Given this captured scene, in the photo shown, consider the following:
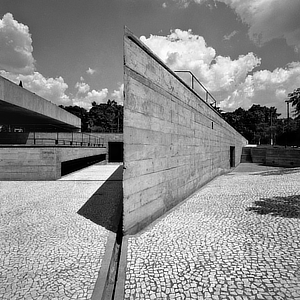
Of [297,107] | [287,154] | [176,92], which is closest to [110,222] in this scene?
[176,92]

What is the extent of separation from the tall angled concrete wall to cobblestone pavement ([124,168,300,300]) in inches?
24.0

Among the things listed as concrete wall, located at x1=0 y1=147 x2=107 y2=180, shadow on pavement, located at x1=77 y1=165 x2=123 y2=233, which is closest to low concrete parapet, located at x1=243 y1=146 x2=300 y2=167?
shadow on pavement, located at x1=77 y1=165 x2=123 y2=233

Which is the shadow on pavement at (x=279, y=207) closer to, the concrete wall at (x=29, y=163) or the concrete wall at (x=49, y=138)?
the concrete wall at (x=29, y=163)

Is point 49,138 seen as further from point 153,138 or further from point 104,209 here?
point 153,138

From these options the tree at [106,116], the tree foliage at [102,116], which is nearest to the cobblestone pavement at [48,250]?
the tree foliage at [102,116]

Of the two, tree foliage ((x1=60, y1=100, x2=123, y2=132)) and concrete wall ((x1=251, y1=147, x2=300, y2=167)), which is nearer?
concrete wall ((x1=251, y1=147, x2=300, y2=167))

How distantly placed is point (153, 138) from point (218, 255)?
296 centimetres

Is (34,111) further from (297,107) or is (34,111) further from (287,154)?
(287,154)

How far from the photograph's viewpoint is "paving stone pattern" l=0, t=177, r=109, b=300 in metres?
2.94

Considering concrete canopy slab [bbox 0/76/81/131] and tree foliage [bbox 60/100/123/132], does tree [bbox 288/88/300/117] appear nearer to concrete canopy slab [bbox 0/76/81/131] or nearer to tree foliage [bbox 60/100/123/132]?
concrete canopy slab [bbox 0/76/81/131]

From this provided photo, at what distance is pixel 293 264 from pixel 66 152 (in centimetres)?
1223

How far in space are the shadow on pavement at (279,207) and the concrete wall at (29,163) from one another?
9767 millimetres

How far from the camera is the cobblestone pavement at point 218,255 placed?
2.94 metres

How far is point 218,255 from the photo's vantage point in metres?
3.83
